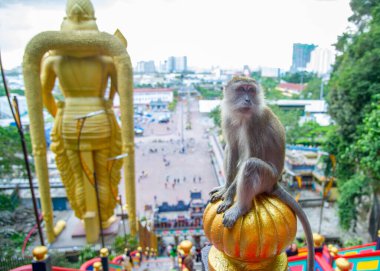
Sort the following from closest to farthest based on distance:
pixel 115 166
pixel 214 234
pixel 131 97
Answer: pixel 214 234 → pixel 131 97 → pixel 115 166

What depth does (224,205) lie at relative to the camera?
206cm

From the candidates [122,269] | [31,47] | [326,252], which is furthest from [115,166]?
[326,252]

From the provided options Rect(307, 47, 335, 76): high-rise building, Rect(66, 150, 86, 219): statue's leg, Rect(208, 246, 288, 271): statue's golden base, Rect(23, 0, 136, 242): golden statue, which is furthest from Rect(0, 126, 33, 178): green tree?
Rect(307, 47, 335, 76): high-rise building

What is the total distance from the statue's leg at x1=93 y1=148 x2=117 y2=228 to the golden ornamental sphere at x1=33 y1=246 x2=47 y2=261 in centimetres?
623

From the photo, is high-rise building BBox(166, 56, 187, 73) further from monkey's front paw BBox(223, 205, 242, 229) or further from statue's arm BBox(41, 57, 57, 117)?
monkey's front paw BBox(223, 205, 242, 229)

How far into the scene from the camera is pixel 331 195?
15.9 m

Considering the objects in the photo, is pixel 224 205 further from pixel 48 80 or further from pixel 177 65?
pixel 177 65

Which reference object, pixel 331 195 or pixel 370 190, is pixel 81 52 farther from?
pixel 331 195

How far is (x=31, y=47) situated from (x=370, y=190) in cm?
1172

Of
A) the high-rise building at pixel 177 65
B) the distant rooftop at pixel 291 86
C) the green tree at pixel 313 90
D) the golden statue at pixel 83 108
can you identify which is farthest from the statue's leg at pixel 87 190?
the high-rise building at pixel 177 65

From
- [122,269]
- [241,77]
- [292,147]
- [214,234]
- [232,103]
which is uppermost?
[241,77]

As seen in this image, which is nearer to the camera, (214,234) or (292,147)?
(214,234)

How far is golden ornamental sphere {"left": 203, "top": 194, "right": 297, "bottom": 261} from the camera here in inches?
68.0

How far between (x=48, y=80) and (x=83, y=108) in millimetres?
1384
